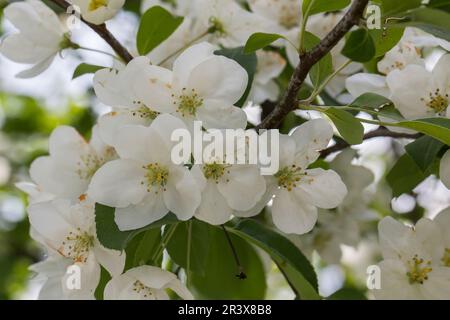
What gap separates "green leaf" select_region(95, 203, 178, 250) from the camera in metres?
1.13

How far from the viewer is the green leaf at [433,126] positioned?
110cm

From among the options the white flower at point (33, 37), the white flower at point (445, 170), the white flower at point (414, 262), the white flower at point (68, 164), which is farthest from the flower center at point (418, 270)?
the white flower at point (33, 37)

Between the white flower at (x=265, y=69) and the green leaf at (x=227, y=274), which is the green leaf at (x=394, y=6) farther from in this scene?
the green leaf at (x=227, y=274)

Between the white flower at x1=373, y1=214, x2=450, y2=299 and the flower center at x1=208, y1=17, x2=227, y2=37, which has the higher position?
the flower center at x1=208, y1=17, x2=227, y2=37

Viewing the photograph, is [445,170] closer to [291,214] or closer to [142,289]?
[291,214]

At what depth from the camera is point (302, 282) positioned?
4.38 ft

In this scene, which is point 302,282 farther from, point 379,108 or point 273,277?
point 273,277

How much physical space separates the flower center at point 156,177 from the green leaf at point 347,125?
0.85 feet

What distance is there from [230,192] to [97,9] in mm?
387

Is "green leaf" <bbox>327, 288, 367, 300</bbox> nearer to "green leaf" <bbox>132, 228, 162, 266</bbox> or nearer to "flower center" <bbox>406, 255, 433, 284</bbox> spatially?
"flower center" <bbox>406, 255, 433, 284</bbox>

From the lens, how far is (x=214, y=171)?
3.77 feet

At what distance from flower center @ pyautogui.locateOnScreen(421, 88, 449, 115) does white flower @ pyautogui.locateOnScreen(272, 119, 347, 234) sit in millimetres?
186

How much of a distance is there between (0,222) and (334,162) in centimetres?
156

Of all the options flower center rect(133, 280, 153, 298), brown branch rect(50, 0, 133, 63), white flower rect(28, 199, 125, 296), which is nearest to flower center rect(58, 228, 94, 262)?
white flower rect(28, 199, 125, 296)
